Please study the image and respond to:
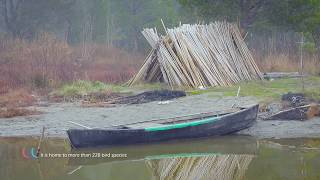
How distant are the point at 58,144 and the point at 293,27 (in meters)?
14.2

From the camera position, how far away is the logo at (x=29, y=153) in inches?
492

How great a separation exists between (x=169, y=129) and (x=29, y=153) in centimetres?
313

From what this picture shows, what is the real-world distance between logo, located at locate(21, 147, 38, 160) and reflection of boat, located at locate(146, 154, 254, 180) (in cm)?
250

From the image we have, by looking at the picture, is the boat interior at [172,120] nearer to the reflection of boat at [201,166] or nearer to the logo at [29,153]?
the reflection of boat at [201,166]

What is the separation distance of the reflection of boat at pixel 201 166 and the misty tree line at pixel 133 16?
13.1 meters

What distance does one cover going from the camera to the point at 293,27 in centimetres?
2466

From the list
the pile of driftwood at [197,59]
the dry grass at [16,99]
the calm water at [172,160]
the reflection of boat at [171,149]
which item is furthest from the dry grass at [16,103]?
the reflection of boat at [171,149]

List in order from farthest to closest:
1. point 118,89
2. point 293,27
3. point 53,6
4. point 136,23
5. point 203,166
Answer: point 136,23 < point 53,6 < point 293,27 < point 118,89 < point 203,166

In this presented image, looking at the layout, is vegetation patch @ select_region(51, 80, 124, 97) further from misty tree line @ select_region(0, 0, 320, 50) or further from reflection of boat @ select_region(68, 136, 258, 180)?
reflection of boat @ select_region(68, 136, 258, 180)

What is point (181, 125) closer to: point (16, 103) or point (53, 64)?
point (16, 103)

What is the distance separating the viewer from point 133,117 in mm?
15883

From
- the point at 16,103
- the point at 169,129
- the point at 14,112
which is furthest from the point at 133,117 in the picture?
the point at 16,103

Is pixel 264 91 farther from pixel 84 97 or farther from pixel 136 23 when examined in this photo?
pixel 136 23

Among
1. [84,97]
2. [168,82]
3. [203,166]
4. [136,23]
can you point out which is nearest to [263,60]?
[168,82]
